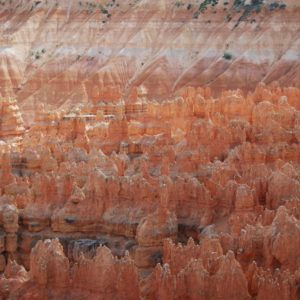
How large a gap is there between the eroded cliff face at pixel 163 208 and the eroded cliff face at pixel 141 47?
18181 mm

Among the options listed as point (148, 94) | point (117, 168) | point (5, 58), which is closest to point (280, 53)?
point (148, 94)

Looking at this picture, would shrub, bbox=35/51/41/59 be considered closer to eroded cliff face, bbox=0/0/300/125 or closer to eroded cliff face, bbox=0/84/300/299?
eroded cliff face, bbox=0/0/300/125

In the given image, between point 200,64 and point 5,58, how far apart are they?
22833 mm

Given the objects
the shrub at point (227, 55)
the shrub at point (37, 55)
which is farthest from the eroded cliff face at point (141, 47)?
the shrub at point (37, 55)

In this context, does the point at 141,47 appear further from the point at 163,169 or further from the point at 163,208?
the point at 163,208

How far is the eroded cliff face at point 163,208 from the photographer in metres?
16.4

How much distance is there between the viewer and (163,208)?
22.1m

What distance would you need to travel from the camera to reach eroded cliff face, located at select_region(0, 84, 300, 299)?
16406 mm

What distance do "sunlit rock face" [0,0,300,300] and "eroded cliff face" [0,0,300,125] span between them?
210 millimetres

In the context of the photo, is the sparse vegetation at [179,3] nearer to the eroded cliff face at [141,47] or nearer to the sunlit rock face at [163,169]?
the eroded cliff face at [141,47]

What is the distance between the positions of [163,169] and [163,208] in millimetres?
4838

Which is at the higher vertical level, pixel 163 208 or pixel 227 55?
pixel 227 55

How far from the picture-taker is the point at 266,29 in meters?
63.5

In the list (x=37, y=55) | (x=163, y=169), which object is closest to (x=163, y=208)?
(x=163, y=169)
